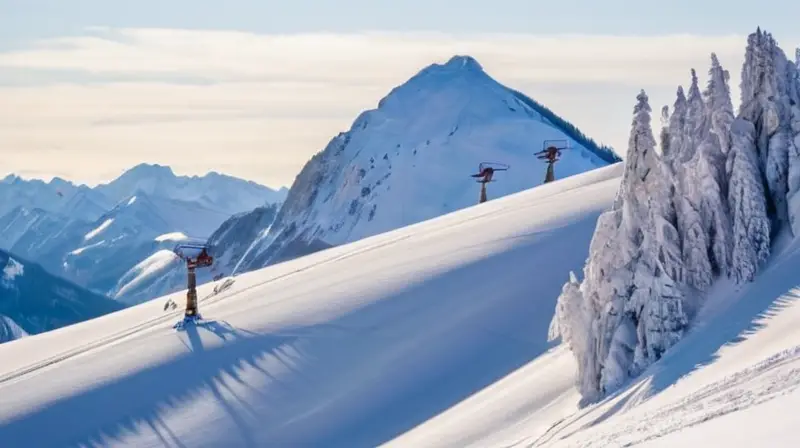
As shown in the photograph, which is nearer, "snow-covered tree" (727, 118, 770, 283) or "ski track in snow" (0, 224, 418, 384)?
"snow-covered tree" (727, 118, 770, 283)

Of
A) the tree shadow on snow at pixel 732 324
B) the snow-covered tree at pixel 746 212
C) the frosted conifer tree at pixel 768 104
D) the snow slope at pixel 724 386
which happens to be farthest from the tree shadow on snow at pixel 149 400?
the frosted conifer tree at pixel 768 104

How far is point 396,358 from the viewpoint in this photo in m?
41.5

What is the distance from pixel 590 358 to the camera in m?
33.2

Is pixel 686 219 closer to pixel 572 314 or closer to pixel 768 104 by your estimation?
pixel 572 314

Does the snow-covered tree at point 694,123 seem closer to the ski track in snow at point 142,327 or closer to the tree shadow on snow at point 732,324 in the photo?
the tree shadow on snow at point 732,324

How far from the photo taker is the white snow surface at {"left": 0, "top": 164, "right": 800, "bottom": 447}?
99.3 feet

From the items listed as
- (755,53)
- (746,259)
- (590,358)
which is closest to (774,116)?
(755,53)

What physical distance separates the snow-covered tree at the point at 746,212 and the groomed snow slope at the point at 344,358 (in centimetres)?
526

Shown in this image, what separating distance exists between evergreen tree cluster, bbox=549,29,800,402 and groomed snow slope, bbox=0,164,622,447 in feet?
7.01

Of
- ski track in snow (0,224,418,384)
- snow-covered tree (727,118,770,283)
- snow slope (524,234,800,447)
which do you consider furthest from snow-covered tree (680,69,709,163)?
ski track in snow (0,224,418,384)

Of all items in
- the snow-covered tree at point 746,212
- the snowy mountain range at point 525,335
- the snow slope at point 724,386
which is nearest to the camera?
the snow slope at point 724,386

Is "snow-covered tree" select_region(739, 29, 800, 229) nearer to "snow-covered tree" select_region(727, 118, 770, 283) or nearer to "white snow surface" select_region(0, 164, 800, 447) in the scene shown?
"snow-covered tree" select_region(727, 118, 770, 283)

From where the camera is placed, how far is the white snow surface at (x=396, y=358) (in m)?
30.3

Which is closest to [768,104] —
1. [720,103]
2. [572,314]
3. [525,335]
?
[720,103]
